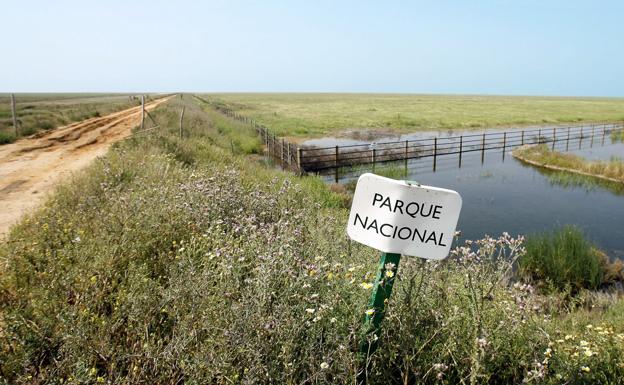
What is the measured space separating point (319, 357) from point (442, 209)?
45.3 inches

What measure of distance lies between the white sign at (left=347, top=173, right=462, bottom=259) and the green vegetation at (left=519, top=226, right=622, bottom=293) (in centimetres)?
709

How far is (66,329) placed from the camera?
2.58 meters

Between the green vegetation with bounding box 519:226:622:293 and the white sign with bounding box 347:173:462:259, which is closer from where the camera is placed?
the white sign with bounding box 347:173:462:259

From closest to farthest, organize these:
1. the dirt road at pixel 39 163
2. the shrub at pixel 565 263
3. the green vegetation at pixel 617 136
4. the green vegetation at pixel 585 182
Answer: the dirt road at pixel 39 163 → the shrub at pixel 565 263 → the green vegetation at pixel 585 182 → the green vegetation at pixel 617 136

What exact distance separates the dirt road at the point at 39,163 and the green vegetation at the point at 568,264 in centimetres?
923

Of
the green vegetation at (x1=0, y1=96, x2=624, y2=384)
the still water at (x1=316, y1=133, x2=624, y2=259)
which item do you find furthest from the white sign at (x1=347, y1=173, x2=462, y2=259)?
the still water at (x1=316, y1=133, x2=624, y2=259)

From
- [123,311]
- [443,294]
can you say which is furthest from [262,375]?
[443,294]

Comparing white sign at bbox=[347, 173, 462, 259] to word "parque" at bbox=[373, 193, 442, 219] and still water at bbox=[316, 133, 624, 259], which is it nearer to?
word "parque" at bbox=[373, 193, 442, 219]

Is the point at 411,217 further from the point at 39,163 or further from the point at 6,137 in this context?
the point at 6,137

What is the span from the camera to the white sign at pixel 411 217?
2.45 meters

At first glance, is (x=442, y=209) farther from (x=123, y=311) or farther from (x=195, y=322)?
(x=123, y=311)

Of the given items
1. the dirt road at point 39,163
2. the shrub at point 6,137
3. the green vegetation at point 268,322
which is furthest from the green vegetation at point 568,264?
the shrub at point 6,137

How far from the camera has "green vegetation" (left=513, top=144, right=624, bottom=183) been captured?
20139mm

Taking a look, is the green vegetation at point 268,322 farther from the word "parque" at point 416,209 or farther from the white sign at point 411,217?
the word "parque" at point 416,209
